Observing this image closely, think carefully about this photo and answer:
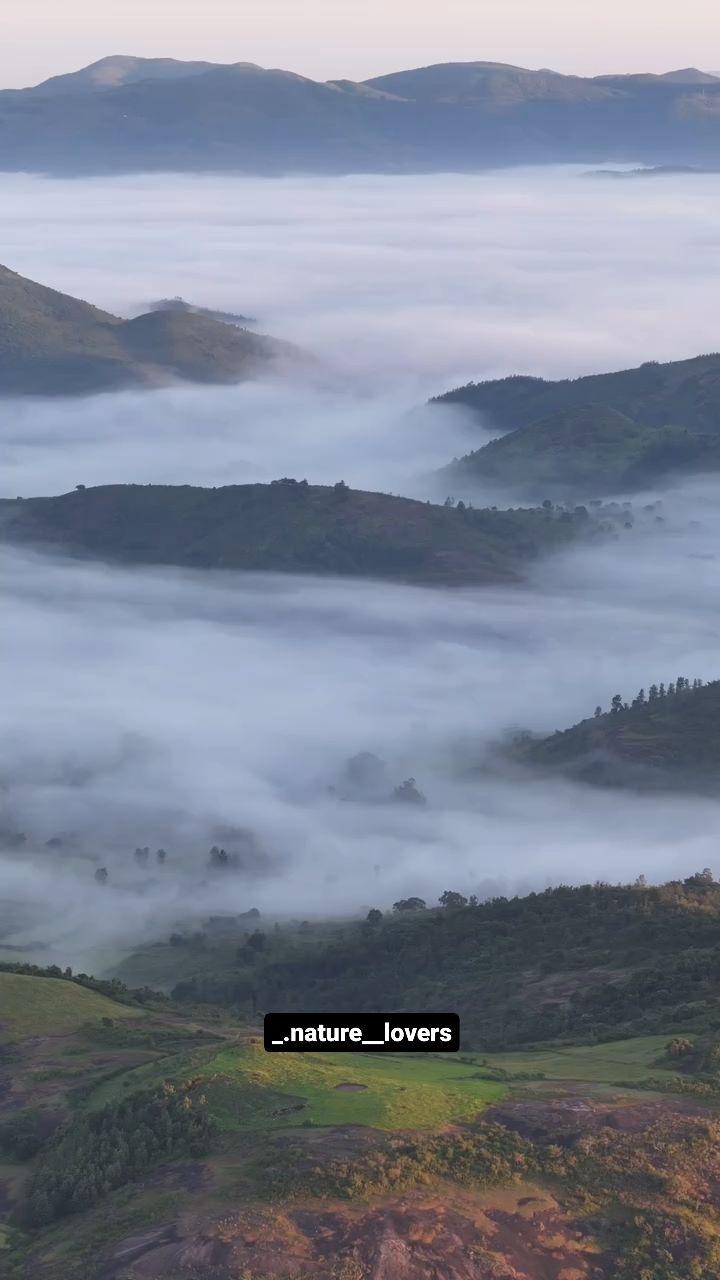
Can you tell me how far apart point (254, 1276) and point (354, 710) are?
143m

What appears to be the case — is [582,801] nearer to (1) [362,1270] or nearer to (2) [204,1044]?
(2) [204,1044]

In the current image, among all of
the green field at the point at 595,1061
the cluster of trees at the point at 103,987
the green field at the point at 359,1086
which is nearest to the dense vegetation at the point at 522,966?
the green field at the point at 595,1061

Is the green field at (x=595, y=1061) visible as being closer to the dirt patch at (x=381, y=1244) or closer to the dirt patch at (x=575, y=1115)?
the dirt patch at (x=575, y=1115)

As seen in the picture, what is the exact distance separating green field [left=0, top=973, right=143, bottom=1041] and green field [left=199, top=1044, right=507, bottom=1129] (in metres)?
14.5

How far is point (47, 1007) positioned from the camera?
72875 millimetres

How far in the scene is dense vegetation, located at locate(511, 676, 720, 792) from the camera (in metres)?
134

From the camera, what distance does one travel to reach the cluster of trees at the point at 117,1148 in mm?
51938

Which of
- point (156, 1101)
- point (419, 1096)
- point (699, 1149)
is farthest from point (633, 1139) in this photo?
point (156, 1101)

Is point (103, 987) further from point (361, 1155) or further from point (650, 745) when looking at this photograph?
point (650, 745)

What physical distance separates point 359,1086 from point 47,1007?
22.4 metres

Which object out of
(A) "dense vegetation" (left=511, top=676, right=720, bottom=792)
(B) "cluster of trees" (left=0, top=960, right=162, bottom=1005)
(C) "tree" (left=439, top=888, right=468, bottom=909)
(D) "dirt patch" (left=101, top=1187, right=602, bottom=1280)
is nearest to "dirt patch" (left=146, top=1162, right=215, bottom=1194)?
(D) "dirt patch" (left=101, top=1187, right=602, bottom=1280)

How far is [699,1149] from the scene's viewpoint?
49469mm

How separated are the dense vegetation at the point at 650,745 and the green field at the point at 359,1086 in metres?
77.0

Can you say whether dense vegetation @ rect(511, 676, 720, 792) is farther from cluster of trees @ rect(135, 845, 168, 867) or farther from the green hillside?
the green hillside
